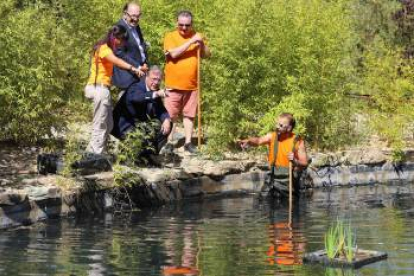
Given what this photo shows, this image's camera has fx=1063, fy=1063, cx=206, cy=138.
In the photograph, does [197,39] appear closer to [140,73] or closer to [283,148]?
[140,73]

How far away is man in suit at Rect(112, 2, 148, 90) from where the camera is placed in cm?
1263

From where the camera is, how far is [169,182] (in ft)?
42.7

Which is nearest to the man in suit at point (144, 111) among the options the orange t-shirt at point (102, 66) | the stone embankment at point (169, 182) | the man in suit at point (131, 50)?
the man in suit at point (131, 50)

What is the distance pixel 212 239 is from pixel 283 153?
3.07 m

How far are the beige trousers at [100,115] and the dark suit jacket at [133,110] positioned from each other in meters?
0.29

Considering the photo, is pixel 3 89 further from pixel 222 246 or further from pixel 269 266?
pixel 269 266

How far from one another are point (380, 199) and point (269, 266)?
17.9ft

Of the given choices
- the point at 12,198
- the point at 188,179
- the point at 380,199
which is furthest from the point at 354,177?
the point at 12,198

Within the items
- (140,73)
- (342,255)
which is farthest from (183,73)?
(342,255)

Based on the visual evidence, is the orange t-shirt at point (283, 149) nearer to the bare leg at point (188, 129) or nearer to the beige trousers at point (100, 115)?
the bare leg at point (188, 129)

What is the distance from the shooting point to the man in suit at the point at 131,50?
12633 mm

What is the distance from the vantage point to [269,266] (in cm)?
858

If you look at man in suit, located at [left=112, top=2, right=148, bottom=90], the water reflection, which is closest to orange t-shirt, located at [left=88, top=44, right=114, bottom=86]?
man in suit, located at [left=112, top=2, right=148, bottom=90]

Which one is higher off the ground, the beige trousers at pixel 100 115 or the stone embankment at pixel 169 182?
the beige trousers at pixel 100 115
